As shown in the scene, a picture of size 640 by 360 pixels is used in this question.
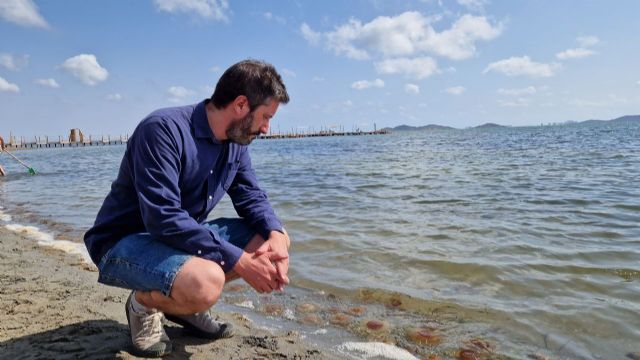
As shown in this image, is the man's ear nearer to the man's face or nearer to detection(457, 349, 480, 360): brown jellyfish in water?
the man's face

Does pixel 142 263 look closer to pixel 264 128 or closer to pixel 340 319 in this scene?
pixel 264 128

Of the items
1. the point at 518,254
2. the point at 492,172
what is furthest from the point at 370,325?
the point at 492,172

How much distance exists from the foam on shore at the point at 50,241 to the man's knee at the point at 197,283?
11.1ft

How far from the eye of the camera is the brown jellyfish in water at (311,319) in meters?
3.57

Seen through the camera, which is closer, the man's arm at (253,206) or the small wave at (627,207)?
the man's arm at (253,206)

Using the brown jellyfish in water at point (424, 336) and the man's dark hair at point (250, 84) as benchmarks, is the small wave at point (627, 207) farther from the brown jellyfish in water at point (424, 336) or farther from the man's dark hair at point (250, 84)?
the man's dark hair at point (250, 84)

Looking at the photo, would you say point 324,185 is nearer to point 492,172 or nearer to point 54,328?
point 492,172

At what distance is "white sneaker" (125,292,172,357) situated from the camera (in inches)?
101

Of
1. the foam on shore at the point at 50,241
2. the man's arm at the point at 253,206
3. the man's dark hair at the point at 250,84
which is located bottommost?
the foam on shore at the point at 50,241

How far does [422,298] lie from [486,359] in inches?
44.7

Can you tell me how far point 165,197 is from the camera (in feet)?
7.31

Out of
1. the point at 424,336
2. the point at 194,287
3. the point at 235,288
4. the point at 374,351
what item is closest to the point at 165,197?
the point at 194,287

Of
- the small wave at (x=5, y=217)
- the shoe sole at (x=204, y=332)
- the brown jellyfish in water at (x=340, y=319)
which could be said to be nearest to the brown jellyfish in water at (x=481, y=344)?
the brown jellyfish in water at (x=340, y=319)

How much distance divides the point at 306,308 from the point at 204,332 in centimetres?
114
